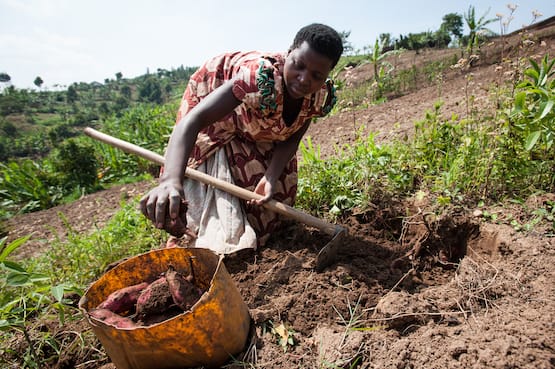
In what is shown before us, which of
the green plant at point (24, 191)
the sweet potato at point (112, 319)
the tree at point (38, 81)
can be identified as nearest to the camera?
the sweet potato at point (112, 319)

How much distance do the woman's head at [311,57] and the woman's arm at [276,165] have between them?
0.45 meters

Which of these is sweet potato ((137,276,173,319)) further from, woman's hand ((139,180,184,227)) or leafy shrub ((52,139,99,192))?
leafy shrub ((52,139,99,192))

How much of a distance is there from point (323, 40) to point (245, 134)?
2.55 ft

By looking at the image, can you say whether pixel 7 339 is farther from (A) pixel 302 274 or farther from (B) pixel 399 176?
(B) pixel 399 176

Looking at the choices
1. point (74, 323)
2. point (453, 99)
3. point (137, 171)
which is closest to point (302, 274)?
point (74, 323)

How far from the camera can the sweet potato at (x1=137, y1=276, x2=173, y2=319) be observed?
1.19 metres

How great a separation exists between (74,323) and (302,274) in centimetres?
111

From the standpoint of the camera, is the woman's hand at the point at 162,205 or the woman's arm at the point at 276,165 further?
the woman's arm at the point at 276,165

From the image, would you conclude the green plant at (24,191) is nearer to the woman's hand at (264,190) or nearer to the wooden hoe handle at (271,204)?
the wooden hoe handle at (271,204)

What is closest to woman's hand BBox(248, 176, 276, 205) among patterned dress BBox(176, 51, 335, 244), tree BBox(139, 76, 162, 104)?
patterned dress BBox(176, 51, 335, 244)

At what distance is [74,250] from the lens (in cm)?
240

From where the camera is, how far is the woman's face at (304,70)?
1.55m

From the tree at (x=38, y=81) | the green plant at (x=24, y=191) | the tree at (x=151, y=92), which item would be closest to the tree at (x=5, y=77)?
the tree at (x=38, y=81)

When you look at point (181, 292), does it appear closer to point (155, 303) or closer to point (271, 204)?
point (155, 303)
